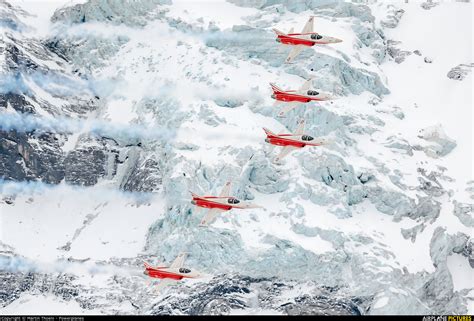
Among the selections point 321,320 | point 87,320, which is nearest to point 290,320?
point 321,320

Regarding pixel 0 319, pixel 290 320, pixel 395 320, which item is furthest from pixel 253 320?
pixel 0 319

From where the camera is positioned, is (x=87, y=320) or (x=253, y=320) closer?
(x=87, y=320)

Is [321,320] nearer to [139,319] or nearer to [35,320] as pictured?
[139,319]

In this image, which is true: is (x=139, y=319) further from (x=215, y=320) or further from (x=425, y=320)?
(x=425, y=320)

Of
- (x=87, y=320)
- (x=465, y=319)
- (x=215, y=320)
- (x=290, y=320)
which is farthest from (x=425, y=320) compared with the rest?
(x=87, y=320)

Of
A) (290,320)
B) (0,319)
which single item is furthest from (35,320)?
(290,320)

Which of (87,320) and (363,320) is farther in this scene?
(363,320)

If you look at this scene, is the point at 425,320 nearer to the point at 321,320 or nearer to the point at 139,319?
the point at 321,320

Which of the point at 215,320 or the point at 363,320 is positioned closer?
the point at 215,320
